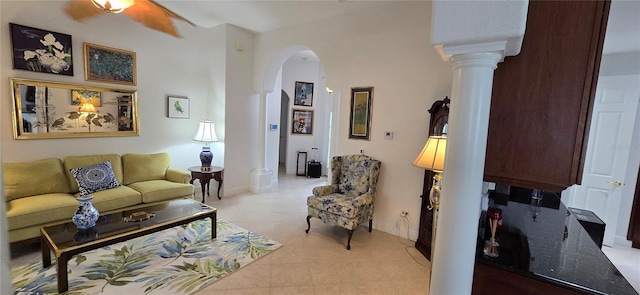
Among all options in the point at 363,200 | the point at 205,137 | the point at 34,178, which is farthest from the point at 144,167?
the point at 363,200

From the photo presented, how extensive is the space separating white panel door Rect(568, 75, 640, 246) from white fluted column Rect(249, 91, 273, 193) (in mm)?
4727

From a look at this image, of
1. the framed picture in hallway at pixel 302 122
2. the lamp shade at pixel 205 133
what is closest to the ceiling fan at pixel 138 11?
the lamp shade at pixel 205 133

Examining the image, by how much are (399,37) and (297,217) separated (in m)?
2.74

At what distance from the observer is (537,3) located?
1.34 m

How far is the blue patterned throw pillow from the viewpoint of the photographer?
3193mm

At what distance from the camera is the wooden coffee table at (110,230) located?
2.11 metres

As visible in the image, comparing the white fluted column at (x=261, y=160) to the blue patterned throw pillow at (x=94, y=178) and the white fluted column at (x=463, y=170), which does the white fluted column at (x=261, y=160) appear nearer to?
the blue patterned throw pillow at (x=94, y=178)

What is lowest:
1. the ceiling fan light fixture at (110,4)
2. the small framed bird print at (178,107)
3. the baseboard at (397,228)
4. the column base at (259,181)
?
the baseboard at (397,228)

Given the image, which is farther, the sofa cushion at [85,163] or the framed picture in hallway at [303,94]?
the framed picture in hallway at [303,94]

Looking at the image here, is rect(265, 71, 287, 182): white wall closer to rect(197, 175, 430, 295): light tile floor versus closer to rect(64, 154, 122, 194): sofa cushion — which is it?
rect(197, 175, 430, 295): light tile floor

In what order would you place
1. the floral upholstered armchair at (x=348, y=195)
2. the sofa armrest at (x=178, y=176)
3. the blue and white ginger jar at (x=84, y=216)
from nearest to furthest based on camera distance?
the blue and white ginger jar at (x=84, y=216)
the floral upholstered armchair at (x=348, y=195)
the sofa armrest at (x=178, y=176)

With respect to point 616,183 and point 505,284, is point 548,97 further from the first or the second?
point 616,183

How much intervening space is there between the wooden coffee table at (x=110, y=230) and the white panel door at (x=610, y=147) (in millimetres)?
4840

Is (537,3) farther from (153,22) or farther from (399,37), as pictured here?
(153,22)
